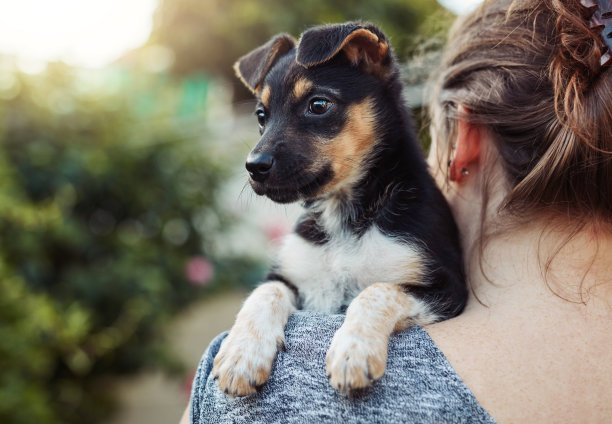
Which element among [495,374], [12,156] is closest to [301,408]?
[495,374]

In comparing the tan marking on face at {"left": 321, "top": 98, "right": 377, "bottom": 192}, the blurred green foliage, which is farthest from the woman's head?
the blurred green foliage

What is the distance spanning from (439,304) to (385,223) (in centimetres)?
40

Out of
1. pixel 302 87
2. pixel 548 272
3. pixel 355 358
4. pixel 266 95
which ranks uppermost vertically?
pixel 266 95

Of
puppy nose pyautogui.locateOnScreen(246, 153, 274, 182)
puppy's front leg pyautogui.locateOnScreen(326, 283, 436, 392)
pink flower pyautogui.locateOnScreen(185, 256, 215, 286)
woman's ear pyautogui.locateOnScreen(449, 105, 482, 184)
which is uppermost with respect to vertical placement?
pink flower pyautogui.locateOnScreen(185, 256, 215, 286)

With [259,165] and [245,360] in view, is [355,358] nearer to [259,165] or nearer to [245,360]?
[245,360]

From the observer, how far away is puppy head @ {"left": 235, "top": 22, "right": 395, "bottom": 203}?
214 cm

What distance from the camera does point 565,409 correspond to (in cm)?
142

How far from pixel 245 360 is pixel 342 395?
0.32m

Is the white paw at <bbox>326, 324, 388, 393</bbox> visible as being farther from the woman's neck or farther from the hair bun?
the hair bun

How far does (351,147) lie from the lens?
2.37m

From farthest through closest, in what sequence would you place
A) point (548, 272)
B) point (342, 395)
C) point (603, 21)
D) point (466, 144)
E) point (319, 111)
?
point (319, 111) < point (466, 144) < point (548, 272) < point (603, 21) < point (342, 395)

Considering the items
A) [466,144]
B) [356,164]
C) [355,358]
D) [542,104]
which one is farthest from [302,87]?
[355,358]

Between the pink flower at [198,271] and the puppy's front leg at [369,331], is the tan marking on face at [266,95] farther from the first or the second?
the pink flower at [198,271]

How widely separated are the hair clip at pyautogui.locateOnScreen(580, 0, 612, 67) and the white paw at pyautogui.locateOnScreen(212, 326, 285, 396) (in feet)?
4.11
